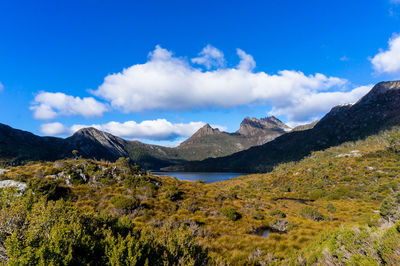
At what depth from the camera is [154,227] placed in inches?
510

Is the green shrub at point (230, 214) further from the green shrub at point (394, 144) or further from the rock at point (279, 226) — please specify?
the green shrub at point (394, 144)

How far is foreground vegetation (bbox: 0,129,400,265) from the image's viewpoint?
5.36 meters

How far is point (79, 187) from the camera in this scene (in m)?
19.7

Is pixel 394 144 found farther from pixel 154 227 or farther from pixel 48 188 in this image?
pixel 48 188

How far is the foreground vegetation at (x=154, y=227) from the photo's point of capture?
5.36m

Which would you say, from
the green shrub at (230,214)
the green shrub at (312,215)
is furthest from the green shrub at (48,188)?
the green shrub at (312,215)

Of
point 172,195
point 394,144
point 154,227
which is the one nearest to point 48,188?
point 154,227

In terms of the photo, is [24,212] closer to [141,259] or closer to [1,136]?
[141,259]

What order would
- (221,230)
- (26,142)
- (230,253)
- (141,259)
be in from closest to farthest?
1. (141,259)
2. (230,253)
3. (221,230)
4. (26,142)

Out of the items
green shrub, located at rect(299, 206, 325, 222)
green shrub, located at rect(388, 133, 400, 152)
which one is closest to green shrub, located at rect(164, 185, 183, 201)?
green shrub, located at rect(299, 206, 325, 222)

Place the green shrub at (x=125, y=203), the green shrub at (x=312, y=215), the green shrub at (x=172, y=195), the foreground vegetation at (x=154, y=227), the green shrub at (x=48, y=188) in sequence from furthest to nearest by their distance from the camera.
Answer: the green shrub at (x=312, y=215)
the green shrub at (x=172, y=195)
the green shrub at (x=48, y=188)
the green shrub at (x=125, y=203)
the foreground vegetation at (x=154, y=227)

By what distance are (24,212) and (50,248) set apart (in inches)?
108

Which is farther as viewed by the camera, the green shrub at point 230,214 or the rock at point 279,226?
the green shrub at point 230,214

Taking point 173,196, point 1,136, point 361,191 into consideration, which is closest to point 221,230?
point 173,196
